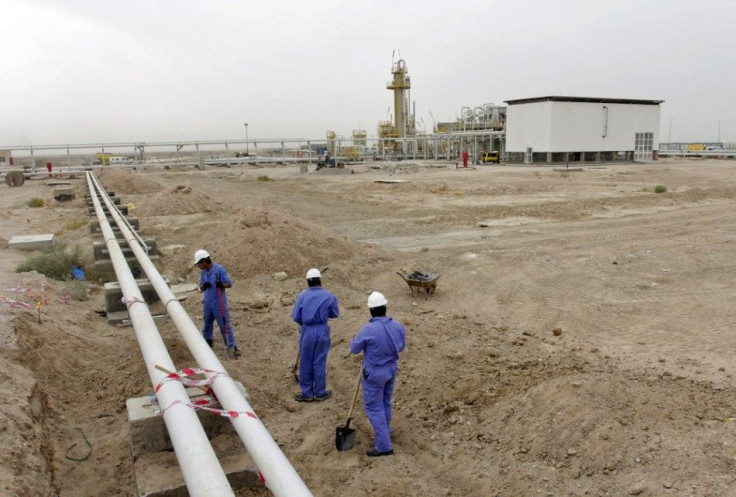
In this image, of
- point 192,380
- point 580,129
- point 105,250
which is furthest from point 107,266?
point 580,129

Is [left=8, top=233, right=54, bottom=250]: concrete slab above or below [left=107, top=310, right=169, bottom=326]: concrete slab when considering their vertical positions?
above

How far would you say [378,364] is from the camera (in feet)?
17.8

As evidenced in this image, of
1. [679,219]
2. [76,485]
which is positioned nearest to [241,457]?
[76,485]

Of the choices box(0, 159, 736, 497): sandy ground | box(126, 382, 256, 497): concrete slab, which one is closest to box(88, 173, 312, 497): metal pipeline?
box(126, 382, 256, 497): concrete slab

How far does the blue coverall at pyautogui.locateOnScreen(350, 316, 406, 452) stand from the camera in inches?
212

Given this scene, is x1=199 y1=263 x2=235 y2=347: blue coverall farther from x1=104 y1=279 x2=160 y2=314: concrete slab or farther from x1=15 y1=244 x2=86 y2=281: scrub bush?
x1=15 y1=244 x2=86 y2=281: scrub bush

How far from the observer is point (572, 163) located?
154 ft

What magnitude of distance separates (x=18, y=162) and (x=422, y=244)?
5559 cm

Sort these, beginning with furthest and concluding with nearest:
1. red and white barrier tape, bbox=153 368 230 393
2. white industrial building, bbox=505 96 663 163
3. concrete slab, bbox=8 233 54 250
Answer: white industrial building, bbox=505 96 663 163 → concrete slab, bbox=8 233 54 250 → red and white barrier tape, bbox=153 368 230 393

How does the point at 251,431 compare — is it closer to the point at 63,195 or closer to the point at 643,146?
the point at 63,195

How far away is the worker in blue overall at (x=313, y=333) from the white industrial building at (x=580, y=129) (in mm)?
42309

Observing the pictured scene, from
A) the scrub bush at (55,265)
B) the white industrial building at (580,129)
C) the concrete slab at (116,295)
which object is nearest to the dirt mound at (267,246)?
the scrub bush at (55,265)

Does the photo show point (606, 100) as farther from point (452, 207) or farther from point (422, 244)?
point (422, 244)

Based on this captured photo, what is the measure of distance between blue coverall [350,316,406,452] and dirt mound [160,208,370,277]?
620 cm
